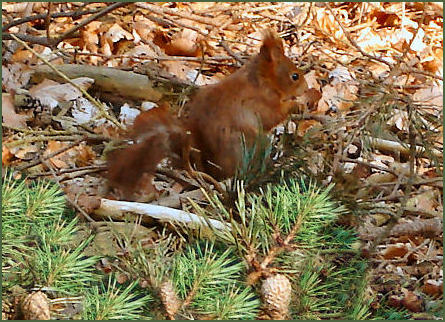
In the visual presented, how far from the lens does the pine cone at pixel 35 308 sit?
965mm

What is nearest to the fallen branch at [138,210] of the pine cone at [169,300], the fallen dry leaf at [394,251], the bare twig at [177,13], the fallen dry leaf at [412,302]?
the pine cone at [169,300]

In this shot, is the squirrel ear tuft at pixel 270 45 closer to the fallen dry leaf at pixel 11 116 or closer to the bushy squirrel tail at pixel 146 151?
the bushy squirrel tail at pixel 146 151

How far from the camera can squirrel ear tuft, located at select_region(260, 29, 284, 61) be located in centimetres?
124

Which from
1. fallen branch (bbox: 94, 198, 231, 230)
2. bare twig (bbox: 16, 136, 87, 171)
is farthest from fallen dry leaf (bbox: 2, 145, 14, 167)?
fallen branch (bbox: 94, 198, 231, 230)

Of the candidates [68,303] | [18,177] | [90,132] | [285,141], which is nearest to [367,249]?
[285,141]

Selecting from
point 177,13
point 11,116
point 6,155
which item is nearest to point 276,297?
point 6,155

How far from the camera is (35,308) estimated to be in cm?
97

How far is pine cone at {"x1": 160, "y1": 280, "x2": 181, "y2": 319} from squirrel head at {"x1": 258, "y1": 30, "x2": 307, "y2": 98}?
0.44 meters

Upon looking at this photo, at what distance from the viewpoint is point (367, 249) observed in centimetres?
124

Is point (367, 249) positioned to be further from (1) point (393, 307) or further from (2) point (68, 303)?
(2) point (68, 303)

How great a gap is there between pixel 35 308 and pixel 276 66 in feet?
1.91

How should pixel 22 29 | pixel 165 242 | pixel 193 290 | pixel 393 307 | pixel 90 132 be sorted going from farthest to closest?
pixel 22 29, pixel 90 132, pixel 393 307, pixel 165 242, pixel 193 290

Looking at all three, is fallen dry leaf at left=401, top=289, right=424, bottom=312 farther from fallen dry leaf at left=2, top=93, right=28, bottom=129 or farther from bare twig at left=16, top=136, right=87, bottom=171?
fallen dry leaf at left=2, top=93, right=28, bottom=129

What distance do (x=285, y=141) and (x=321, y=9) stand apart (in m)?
1.53
